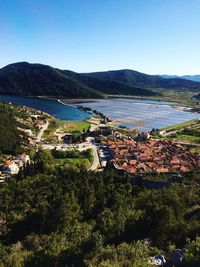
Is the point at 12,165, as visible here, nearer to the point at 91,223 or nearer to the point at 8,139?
the point at 8,139

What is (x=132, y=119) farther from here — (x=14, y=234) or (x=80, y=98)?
(x=14, y=234)

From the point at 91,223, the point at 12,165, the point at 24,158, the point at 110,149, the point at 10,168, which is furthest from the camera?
the point at 110,149

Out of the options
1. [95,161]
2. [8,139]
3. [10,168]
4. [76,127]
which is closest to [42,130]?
[76,127]

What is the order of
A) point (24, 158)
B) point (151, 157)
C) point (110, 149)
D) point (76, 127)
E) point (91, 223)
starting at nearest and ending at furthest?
point (91, 223) < point (24, 158) < point (151, 157) < point (110, 149) < point (76, 127)

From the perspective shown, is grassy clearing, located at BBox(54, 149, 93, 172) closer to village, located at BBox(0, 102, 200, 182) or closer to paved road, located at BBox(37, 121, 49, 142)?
village, located at BBox(0, 102, 200, 182)

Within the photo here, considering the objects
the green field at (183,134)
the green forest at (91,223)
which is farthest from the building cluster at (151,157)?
the green forest at (91,223)

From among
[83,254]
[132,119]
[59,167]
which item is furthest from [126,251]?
[132,119]
